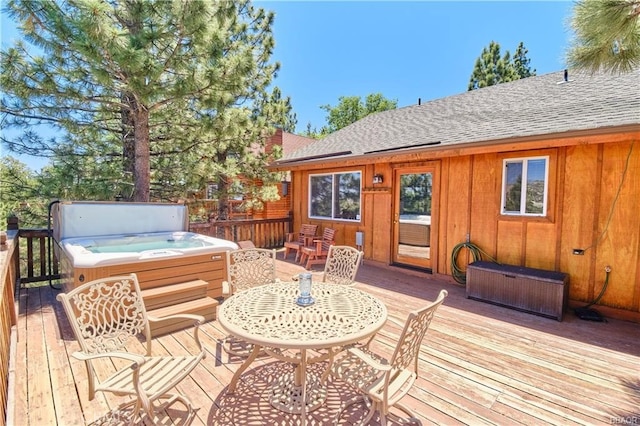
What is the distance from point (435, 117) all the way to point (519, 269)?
418 centimetres

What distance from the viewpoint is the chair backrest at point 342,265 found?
11.3ft

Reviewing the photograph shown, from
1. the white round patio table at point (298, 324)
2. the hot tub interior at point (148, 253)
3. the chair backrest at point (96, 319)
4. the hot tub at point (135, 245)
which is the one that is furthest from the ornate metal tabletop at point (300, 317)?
the hot tub at point (135, 245)

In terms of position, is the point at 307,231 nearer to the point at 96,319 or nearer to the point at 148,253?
the point at 148,253

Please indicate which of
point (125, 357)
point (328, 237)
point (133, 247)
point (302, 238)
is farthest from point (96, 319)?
point (302, 238)

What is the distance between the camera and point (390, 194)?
6.19m

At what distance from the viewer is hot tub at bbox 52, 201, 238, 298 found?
3.37 meters

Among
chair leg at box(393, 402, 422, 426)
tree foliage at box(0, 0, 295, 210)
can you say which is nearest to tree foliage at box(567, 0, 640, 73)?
chair leg at box(393, 402, 422, 426)

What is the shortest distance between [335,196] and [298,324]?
221 inches

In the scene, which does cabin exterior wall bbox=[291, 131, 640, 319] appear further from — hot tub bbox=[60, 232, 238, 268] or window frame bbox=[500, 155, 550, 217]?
hot tub bbox=[60, 232, 238, 268]

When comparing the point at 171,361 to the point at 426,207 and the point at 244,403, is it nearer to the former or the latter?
the point at 244,403

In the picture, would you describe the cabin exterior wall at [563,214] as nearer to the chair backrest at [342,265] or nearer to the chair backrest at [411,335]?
the chair backrest at [342,265]

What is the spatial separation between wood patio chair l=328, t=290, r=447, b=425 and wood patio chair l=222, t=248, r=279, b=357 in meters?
1.43

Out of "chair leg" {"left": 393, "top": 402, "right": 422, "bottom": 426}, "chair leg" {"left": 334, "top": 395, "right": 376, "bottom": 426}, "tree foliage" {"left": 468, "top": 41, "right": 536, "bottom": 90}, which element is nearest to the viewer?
"chair leg" {"left": 334, "top": 395, "right": 376, "bottom": 426}

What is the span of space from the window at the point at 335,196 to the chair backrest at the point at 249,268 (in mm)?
3905
